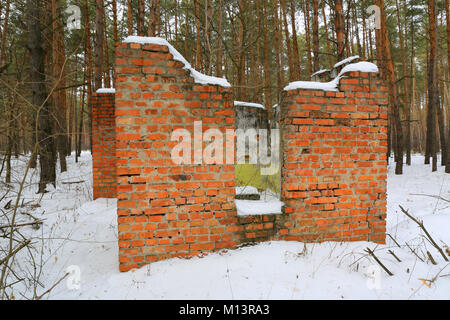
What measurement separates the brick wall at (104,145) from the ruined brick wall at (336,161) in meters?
4.15

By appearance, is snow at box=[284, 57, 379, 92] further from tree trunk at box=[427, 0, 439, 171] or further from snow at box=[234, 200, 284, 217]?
tree trunk at box=[427, 0, 439, 171]

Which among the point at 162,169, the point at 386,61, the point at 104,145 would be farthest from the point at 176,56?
the point at 386,61

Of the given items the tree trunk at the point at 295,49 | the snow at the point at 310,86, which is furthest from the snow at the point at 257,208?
the tree trunk at the point at 295,49

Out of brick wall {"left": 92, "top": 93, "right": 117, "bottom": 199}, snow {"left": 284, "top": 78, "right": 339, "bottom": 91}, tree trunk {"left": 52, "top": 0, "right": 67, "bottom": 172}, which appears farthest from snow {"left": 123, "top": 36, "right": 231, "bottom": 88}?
tree trunk {"left": 52, "top": 0, "right": 67, "bottom": 172}

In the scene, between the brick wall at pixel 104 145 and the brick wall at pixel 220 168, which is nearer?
the brick wall at pixel 220 168

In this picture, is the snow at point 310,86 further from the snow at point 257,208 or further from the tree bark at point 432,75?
the tree bark at point 432,75

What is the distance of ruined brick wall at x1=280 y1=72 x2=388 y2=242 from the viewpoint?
250cm

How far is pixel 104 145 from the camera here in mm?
5102

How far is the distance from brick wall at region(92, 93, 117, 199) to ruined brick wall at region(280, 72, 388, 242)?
4151 millimetres

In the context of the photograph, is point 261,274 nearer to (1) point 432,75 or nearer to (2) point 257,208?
(2) point 257,208

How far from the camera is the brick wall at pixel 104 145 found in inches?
200

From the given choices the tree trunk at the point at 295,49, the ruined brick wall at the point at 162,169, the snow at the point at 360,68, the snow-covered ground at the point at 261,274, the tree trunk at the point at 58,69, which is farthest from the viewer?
the tree trunk at the point at 295,49

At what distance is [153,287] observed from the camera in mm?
1943

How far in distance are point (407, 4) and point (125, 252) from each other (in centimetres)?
1818
